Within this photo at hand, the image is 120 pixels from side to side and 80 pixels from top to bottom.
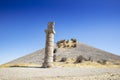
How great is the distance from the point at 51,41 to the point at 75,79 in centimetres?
1490

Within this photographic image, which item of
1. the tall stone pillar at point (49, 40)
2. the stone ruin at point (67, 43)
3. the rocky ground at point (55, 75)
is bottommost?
the rocky ground at point (55, 75)

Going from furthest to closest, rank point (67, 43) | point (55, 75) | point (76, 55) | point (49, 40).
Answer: point (67, 43)
point (76, 55)
point (49, 40)
point (55, 75)

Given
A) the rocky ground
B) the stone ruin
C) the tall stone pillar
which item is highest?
Result: the stone ruin

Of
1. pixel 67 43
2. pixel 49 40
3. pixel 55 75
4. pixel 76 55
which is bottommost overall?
pixel 55 75

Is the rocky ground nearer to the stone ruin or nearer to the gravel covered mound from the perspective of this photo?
the gravel covered mound

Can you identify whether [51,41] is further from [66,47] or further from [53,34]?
[66,47]

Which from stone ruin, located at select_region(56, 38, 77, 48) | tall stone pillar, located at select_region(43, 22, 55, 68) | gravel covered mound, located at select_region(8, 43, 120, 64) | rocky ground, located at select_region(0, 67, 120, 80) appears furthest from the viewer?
stone ruin, located at select_region(56, 38, 77, 48)

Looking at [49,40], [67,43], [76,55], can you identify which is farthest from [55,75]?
[67,43]

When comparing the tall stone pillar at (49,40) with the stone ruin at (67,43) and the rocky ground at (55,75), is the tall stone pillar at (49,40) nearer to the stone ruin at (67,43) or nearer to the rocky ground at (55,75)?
the rocky ground at (55,75)

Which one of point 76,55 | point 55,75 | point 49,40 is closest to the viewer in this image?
Answer: point 55,75

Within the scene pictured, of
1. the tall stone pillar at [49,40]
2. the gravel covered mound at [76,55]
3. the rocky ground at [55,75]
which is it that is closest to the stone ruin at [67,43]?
the gravel covered mound at [76,55]

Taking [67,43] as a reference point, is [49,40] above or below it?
below

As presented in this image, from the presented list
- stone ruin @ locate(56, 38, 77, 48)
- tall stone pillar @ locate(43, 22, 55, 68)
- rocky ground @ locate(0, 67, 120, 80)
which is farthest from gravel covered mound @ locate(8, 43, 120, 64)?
rocky ground @ locate(0, 67, 120, 80)

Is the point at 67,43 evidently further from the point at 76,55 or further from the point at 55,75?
the point at 55,75
